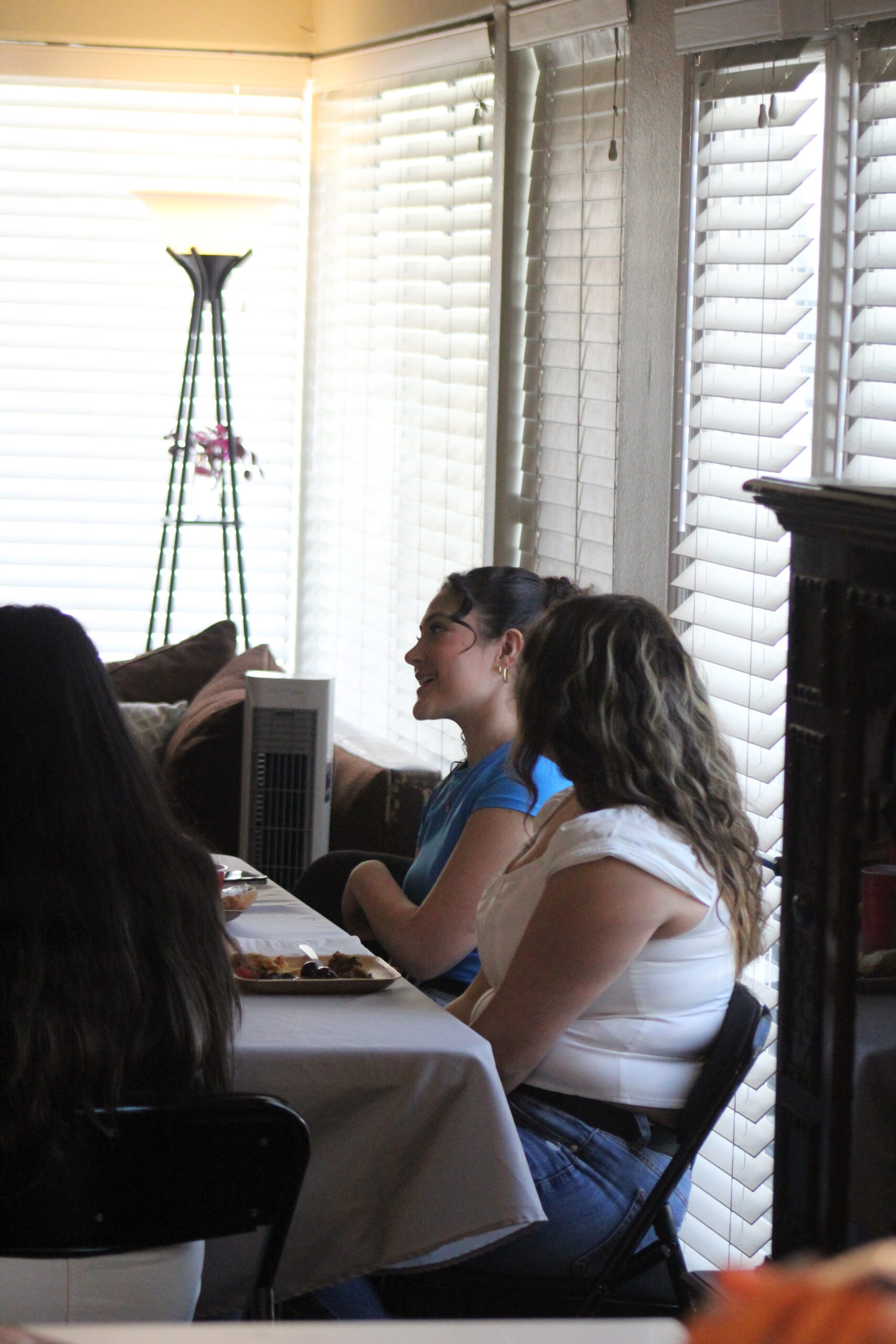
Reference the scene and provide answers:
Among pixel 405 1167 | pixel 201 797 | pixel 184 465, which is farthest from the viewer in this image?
pixel 184 465

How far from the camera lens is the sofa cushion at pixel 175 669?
4293 mm

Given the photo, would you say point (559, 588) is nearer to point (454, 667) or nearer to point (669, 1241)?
point (454, 667)

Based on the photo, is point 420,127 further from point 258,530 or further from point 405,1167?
point 405,1167

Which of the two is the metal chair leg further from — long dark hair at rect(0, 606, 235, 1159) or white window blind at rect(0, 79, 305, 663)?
white window blind at rect(0, 79, 305, 663)

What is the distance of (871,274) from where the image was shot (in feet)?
7.29

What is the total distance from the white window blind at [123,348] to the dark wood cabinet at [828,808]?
406 centimetres

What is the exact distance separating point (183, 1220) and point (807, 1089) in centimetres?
61

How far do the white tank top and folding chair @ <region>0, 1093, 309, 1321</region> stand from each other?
57 centimetres

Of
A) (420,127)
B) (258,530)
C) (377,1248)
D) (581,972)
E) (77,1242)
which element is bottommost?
(377,1248)

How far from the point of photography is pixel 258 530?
5180mm

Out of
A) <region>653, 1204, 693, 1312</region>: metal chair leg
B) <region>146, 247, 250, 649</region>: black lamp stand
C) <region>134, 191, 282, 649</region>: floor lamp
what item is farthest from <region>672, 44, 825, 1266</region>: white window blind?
<region>146, 247, 250, 649</region>: black lamp stand

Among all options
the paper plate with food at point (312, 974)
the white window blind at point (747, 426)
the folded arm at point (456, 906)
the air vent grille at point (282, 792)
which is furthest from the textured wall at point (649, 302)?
the paper plate with food at point (312, 974)

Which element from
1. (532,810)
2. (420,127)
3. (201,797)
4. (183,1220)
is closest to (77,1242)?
(183,1220)

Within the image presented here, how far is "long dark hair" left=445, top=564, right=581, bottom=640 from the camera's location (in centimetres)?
265
